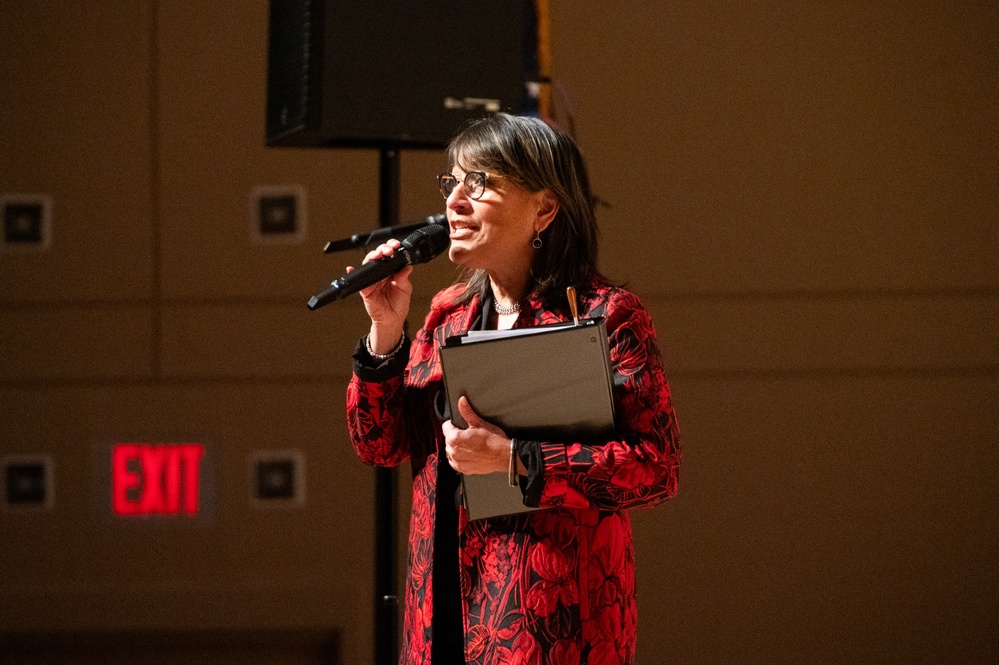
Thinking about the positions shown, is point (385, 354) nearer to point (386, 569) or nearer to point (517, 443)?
point (517, 443)

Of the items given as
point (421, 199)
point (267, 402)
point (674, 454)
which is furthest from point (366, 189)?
point (674, 454)

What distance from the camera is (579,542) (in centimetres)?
146

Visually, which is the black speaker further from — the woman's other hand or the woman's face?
the woman's other hand

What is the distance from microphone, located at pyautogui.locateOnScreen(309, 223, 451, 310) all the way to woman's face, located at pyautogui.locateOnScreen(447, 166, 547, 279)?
0.07 meters

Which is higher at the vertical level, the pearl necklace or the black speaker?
the black speaker

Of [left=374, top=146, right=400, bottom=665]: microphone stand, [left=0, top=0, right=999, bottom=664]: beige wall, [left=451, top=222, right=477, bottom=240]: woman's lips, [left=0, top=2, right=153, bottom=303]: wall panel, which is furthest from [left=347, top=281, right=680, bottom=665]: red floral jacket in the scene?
[left=0, top=2, right=153, bottom=303]: wall panel

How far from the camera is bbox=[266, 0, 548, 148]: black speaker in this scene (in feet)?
6.82

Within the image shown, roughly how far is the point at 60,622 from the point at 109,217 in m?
1.19

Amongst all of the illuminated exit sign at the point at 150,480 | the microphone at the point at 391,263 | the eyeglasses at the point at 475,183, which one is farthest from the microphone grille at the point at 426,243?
the illuminated exit sign at the point at 150,480

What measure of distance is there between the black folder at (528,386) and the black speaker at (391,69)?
2.75ft

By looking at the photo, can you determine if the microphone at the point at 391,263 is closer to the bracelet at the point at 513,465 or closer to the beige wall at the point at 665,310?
the bracelet at the point at 513,465

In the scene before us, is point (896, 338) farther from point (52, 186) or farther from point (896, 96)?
point (52, 186)

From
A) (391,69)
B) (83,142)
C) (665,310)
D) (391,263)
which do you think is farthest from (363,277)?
(83,142)

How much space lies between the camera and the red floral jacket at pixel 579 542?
139 centimetres
